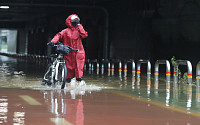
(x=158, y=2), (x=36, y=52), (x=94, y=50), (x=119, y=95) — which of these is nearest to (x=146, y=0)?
(x=158, y=2)

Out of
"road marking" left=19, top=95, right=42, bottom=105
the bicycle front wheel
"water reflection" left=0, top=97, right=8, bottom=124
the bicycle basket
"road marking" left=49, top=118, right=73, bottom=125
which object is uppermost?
the bicycle basket

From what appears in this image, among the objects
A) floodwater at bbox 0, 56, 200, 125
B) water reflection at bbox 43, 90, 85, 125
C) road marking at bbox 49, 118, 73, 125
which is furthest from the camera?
water reflection at bbox 43, 90, 85, 125

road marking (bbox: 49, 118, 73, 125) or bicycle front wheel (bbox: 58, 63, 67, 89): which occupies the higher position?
bicycle front wheel (bbox: 58, 63, 67, 89)

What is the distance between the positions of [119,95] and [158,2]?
899 inches

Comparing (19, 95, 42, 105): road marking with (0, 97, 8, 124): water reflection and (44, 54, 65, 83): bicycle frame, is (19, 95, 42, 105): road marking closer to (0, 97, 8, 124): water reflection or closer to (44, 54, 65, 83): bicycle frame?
(0, 97, 8, 124): water reflection

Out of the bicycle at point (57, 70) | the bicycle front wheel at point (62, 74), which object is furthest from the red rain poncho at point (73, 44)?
the bicycle front wheel at point (62, 74)

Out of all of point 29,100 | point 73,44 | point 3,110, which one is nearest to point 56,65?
point 73,44

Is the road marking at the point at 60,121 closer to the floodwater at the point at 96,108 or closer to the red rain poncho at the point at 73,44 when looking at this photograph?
the floodwater at the point at 96,108

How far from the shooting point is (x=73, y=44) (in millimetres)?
15234

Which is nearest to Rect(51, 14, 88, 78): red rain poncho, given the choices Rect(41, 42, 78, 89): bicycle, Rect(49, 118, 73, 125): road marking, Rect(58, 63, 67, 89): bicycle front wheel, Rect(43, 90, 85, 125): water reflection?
Rect(41, 42, 78, 89): bicycle

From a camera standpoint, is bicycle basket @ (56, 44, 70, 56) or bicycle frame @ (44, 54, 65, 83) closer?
bicycle basket @ (56, 44, 70, 56)

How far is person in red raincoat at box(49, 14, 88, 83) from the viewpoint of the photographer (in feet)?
49.8

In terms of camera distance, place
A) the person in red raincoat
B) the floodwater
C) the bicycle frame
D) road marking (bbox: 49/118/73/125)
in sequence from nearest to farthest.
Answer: road marking (bbox: 49/118/73/125), the floodwater, the bicycle frame, the person in red raincoat

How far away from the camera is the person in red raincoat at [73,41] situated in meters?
15.2
